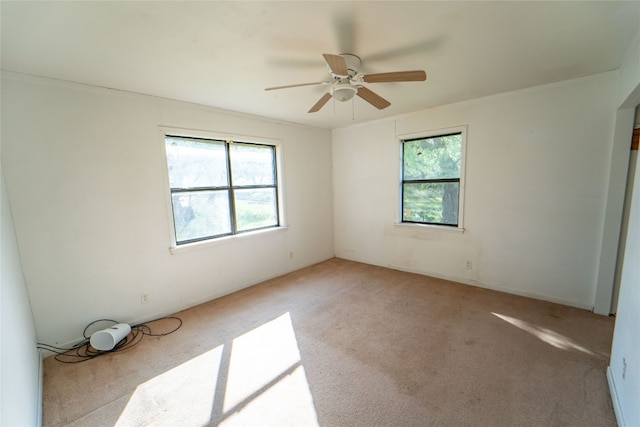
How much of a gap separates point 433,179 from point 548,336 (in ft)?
7.29

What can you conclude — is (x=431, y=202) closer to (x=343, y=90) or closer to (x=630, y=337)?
(x=343, y=90)

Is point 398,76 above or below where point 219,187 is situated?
above

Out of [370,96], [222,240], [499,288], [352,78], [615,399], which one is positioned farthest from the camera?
[222,240]

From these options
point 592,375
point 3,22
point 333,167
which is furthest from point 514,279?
point 3,22

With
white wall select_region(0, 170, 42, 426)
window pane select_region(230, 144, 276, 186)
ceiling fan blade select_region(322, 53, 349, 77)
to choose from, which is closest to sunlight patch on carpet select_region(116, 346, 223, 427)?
A: white wall select_region(0, 170, 42, 426)

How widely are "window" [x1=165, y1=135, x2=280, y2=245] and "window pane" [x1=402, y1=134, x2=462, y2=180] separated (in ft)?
7.03

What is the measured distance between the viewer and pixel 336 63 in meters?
1.65

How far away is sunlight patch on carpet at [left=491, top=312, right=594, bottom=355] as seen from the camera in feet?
7.29

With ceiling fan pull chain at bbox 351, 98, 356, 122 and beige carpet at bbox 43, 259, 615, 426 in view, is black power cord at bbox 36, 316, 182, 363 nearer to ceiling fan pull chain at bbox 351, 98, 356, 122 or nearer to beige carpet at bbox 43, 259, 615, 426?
beige carpet at bbox 43, 259, 615, 426

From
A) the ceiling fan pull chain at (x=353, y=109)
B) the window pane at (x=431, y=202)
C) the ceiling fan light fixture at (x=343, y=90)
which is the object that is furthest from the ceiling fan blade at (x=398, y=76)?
the window pane at (x=431, y=202)

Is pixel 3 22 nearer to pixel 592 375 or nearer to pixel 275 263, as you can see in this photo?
pixel 275 263

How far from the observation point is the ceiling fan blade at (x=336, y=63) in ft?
5.16

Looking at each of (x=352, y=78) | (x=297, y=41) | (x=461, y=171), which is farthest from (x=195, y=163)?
(x=461, y=171)

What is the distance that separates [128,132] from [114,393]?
2.36 meters
